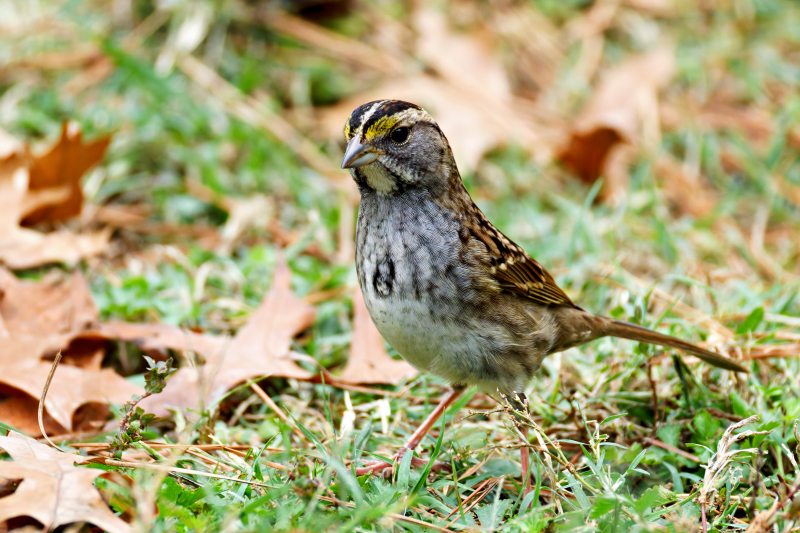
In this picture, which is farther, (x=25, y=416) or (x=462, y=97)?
(x=462, y=97)

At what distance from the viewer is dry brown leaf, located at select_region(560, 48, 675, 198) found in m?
5.82

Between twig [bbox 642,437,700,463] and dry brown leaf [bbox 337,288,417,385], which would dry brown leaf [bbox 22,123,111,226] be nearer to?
dry brown leaf [bbox 337,288,417,385]

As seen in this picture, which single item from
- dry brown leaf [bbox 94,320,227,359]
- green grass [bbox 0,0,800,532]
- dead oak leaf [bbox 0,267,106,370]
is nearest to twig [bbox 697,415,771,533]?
green grass [bbox 0,0,800,532]

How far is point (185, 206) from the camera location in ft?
17.1

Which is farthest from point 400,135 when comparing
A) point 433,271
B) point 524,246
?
point 524,246

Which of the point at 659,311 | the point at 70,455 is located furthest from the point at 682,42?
the point at 70,455

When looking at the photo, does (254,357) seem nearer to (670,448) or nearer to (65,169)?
(670,448)

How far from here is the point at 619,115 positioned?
648cm

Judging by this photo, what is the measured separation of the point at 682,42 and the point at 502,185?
10.5ft

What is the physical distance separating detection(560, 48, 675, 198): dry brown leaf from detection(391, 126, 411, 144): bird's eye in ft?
9.71

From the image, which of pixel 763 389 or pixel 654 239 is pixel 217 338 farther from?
pixel 654 239

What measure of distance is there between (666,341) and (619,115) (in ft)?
11.6

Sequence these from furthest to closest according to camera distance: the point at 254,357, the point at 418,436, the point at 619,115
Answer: the point at 619,115, the point at 254,357, the point at 418,436

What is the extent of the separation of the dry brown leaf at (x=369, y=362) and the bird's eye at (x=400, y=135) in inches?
32.6
